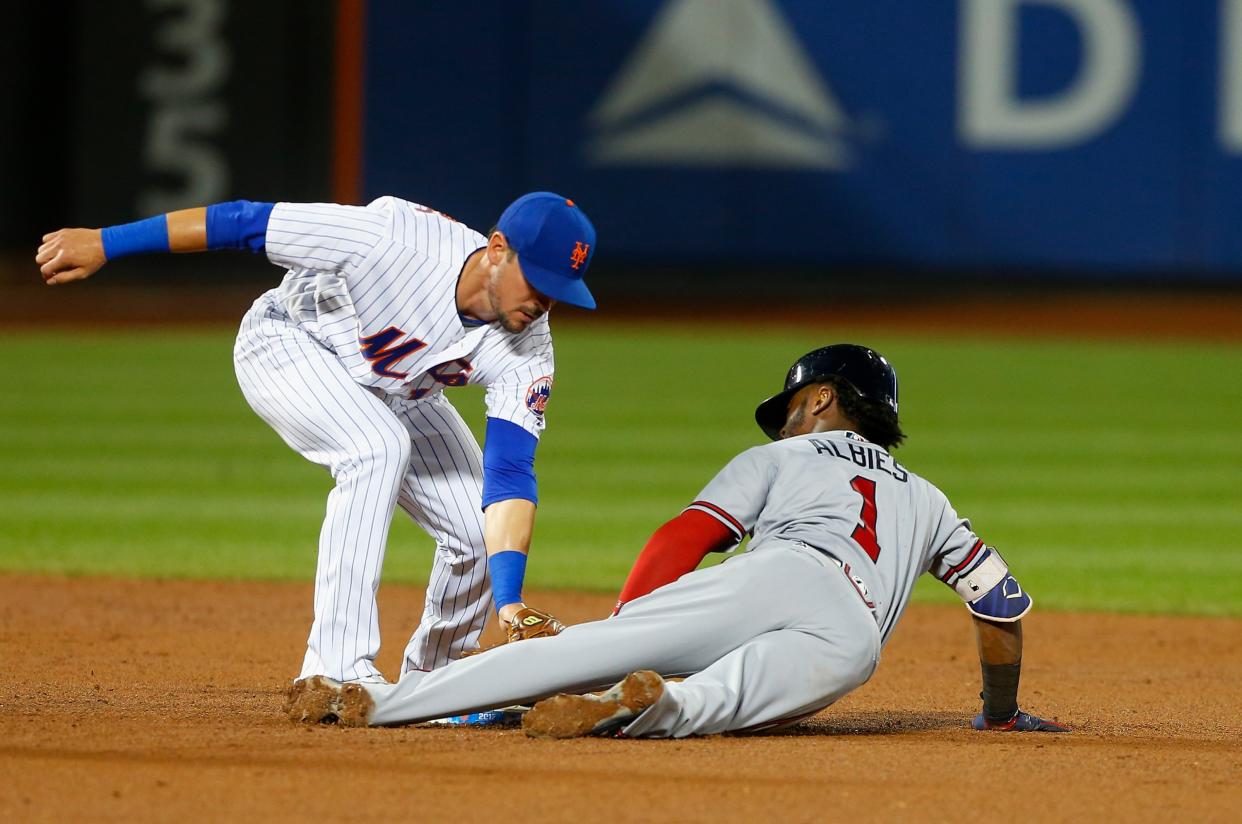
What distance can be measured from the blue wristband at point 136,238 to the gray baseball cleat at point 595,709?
1420 mm

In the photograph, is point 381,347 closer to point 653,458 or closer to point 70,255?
point 70,255

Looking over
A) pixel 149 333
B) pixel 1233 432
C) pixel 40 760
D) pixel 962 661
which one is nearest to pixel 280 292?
pixel 40 760

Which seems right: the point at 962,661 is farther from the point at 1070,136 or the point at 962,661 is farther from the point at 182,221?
the point at 1070,136

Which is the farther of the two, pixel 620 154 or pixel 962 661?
pixel 620 154

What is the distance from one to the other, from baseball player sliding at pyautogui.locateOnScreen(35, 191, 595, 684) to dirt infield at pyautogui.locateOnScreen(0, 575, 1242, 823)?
16.6 inches

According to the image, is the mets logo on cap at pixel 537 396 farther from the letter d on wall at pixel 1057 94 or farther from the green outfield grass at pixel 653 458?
the letter d on wall at pixel 1057 94

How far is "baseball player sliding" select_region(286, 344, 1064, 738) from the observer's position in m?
3.91

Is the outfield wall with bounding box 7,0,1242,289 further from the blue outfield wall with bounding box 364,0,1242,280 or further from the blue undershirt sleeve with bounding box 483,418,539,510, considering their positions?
the blue undershirt sleeve with bounding box 483,418,539,510

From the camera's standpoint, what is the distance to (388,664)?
5.68 metres

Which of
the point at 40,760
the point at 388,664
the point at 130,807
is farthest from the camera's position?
the point at 388,664

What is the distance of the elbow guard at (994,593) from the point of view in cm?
420

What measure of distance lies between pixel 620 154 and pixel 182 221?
1543cm

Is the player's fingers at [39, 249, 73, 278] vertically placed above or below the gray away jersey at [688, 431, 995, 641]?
above

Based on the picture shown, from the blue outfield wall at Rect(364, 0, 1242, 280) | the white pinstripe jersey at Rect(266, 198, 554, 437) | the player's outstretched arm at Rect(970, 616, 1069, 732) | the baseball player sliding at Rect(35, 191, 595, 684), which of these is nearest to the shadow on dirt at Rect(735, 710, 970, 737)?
the player's outstretched arm at Rect(970, 616, 1069, 732)
